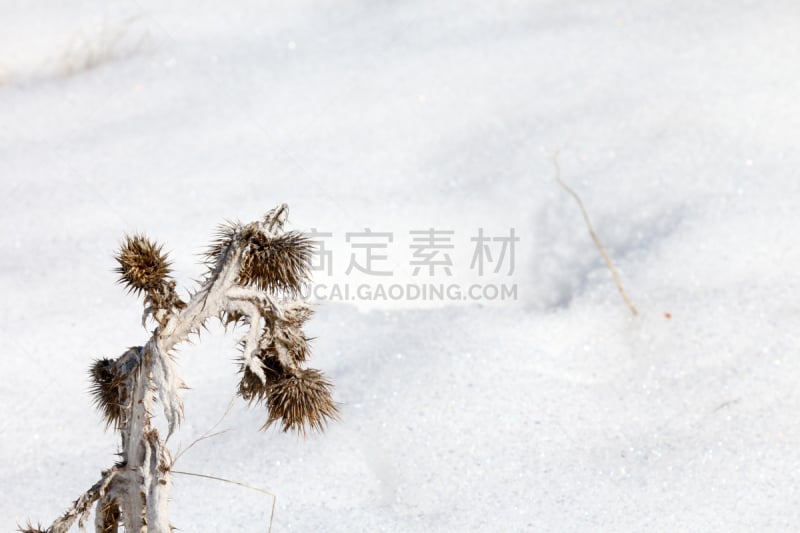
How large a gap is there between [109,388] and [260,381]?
0.34 metres

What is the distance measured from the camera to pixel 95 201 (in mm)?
4059

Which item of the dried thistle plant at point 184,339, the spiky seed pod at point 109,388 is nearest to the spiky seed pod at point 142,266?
the dried thistle plant at point 184,339

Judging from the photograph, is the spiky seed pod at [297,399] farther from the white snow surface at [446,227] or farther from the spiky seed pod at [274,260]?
the white snow surface at [446,227]

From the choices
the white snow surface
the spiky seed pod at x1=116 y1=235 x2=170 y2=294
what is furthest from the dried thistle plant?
the white snow surface

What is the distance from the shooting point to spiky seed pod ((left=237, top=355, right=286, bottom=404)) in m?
1.76

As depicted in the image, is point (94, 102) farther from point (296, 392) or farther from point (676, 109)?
point (296, 392)

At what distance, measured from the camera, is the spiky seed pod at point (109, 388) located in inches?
69.6

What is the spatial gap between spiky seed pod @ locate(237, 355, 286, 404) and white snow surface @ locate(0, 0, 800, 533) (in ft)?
2.99

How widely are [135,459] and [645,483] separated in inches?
66.1

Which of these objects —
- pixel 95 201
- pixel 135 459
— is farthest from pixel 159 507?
pixel 95 201

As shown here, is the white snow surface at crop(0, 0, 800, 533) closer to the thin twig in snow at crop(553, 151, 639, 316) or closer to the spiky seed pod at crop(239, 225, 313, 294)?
the thin twig in snow at crop(553, 151, 639, 316)

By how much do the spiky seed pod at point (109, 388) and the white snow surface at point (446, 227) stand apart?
84 centimetres

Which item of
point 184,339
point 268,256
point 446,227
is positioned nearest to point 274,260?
point 268,256

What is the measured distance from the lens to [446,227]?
3.98 meters
